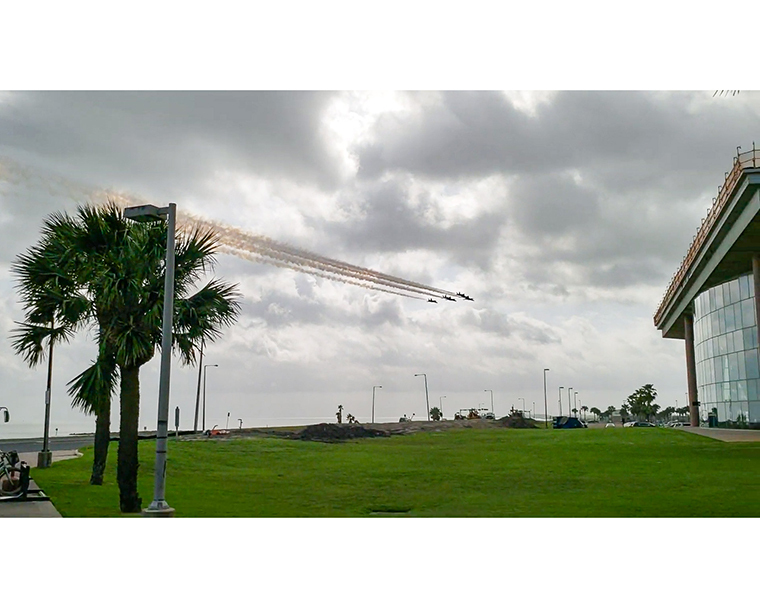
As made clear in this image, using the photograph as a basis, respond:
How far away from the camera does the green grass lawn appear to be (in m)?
21.6

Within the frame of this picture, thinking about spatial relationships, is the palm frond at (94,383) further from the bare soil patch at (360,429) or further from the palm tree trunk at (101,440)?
the bare soil patch at (360,429)

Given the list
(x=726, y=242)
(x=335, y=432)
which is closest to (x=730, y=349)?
(x=726, y=242)

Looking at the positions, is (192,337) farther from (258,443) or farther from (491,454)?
(258,443)

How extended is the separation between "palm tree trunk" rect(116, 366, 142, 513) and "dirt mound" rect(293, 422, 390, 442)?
1266 inches

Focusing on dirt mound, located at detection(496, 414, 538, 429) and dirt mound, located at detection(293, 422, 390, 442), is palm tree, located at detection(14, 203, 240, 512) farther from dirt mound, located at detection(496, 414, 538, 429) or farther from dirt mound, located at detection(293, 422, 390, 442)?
dirt mound, located at detection(496, 414, 538, 429)

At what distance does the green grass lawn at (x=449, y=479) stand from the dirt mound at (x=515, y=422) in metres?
22.7

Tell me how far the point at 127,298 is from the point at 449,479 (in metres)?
13.9

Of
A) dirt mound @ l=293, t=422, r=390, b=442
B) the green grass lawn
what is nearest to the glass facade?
the green grass lawn

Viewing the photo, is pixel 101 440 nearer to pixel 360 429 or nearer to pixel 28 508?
pixel 28 508

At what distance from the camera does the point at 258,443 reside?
1768 inches

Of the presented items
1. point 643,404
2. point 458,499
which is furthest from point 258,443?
point 643,404

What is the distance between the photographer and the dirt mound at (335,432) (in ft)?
174

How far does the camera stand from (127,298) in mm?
20641

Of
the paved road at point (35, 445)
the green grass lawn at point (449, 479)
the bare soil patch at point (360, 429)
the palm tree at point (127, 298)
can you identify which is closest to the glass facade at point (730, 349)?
the green grass lawn at point (449, 479)
